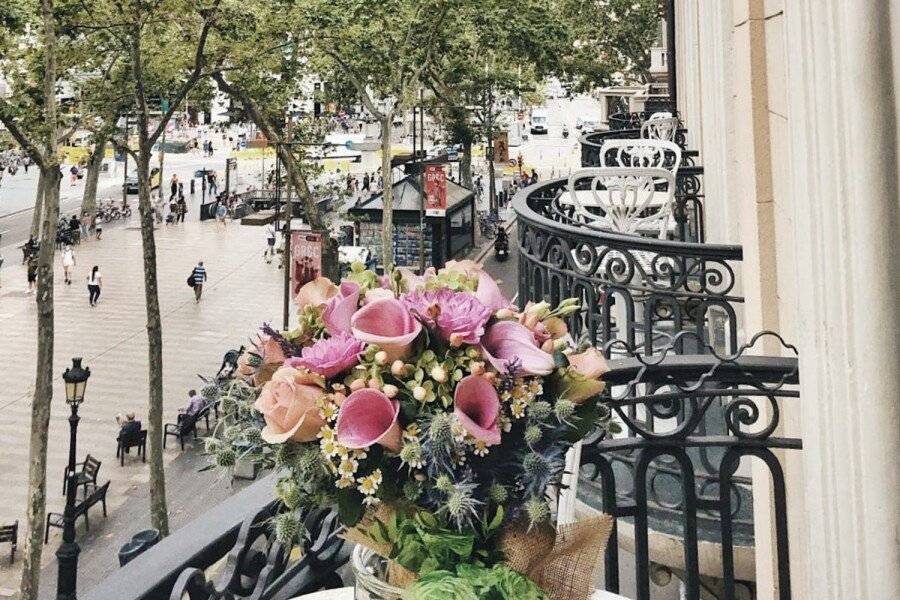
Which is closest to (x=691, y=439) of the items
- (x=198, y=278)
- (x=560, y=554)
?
(x=560, y=554)

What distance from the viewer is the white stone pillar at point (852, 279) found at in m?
2.48

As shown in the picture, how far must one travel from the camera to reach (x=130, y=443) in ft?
62.9

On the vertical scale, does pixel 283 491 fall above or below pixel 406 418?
below

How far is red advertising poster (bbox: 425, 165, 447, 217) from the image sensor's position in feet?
114

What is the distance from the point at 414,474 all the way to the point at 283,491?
32 cm

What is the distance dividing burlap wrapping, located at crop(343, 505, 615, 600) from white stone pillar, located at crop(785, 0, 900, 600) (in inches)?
36.5

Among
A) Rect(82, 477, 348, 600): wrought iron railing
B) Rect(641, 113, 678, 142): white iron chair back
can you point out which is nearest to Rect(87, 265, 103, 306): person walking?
Rect(641, 113, 678, 142): white iron chair back

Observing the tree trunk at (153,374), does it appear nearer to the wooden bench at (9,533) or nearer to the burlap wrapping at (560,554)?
the wooden bench at (9,533)

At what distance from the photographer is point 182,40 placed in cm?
1981

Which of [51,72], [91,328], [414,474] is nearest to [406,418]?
[414,474]

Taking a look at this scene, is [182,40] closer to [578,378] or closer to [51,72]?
[51,72]

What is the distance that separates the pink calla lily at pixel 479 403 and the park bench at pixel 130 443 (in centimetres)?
1808

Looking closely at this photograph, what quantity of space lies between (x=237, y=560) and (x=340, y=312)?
800mm

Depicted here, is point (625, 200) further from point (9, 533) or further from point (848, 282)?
point (9, 533)
